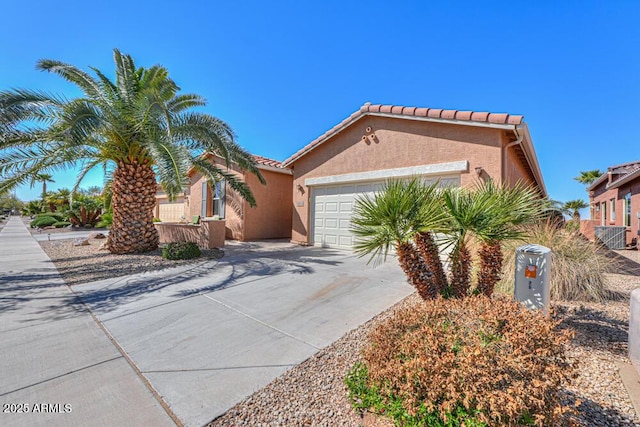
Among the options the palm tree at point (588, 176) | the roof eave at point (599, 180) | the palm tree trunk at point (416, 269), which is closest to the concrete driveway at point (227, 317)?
the palm tree trunk at point (416, 269)

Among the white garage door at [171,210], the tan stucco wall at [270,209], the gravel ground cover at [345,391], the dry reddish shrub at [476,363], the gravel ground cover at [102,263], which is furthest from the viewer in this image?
the white garage door at [171,210]

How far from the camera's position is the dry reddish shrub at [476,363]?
1780mm

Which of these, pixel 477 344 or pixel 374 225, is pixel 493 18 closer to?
pixel 374 225

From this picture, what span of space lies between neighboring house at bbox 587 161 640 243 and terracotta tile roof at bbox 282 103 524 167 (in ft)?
37.4

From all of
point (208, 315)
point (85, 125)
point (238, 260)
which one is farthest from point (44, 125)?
point (208, 315)

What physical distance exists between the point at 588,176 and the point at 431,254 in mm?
40848

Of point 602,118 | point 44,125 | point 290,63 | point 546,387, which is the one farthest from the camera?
point 602,118

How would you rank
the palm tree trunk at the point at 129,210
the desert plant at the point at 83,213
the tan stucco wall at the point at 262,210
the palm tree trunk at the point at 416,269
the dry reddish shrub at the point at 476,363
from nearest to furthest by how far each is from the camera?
the dry reddish shrub at the point at 476,363 → the palm tree trunk at the point at 416,269 → the palm tree trunk at the point at 129,210 → the tan stucco wall at the point at 262,210 → the desert plant at the point at 83,213

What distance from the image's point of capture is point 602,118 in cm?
1555

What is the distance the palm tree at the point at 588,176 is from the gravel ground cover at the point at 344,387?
37127mm

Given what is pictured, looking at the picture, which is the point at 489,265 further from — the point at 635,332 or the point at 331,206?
the point at 331,206

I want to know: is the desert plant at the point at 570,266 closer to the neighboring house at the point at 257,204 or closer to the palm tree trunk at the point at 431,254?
the palm tree trunk at the point at 431,254

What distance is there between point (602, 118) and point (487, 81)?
999 cm

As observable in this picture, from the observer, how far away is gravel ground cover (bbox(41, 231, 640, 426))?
2287 millimetres
